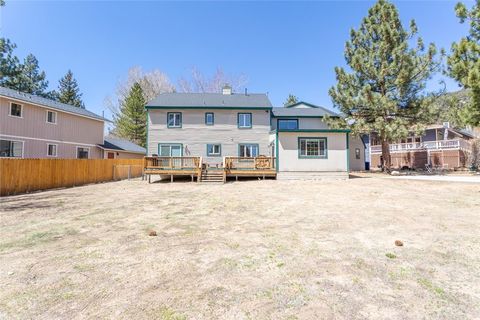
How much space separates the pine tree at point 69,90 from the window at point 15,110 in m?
26.2

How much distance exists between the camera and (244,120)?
19.6m

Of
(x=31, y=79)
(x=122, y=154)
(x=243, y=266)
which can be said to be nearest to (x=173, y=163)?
(x=122, y=154)

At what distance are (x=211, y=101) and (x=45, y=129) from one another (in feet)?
43.4

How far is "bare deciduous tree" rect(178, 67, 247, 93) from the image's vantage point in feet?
111

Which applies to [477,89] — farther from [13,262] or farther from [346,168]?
[13,262]

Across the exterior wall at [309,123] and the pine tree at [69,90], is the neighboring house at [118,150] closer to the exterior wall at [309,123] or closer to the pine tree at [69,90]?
the exterior wall at [309,123]

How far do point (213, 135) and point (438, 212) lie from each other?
15461mm

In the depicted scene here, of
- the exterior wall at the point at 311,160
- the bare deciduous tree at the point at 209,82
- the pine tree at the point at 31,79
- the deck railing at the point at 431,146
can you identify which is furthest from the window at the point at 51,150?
the deck railing at the point at 431,146

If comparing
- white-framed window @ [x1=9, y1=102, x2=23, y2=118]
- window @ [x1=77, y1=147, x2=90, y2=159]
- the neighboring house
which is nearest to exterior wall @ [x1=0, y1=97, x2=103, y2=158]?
white-framed window @ [x1=9, y1=102, x2=23, y2=118]

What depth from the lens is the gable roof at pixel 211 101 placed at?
19.4 meters

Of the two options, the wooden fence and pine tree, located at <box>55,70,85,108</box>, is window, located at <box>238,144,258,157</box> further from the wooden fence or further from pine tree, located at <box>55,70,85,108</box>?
pine tree, located at <box>55,70,85,108</box>

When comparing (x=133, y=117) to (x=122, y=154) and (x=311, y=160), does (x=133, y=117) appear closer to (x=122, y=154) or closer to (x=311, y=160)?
(x=122, y=154)

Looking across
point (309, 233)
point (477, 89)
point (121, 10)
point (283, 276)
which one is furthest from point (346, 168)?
point (121, 10)

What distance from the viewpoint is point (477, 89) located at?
8.90 meters
